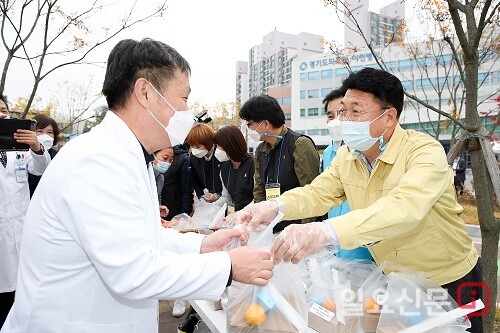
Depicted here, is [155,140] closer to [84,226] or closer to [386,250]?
[84,226]

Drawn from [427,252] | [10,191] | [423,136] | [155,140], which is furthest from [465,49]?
[10,191]

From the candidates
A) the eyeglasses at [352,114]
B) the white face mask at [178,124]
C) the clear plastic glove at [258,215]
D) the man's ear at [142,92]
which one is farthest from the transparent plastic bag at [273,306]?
the eyeglasses at [352,114]

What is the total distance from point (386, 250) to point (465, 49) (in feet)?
4.83

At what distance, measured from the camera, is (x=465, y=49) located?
7.84 ft

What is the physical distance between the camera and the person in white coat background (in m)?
2.92

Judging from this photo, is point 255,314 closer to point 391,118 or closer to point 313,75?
point 391,118

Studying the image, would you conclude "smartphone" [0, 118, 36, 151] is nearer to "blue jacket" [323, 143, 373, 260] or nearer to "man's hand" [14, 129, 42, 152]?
"man's hand" [14, 129, 42, 152]

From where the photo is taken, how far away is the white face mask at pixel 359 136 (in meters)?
2.10

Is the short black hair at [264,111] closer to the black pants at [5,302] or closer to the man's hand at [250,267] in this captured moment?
the man's hand at [250,267]

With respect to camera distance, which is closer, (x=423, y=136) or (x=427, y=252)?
(x=427, y=252)

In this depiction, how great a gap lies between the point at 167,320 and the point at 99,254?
3166 mm

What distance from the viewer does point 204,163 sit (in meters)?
4.48

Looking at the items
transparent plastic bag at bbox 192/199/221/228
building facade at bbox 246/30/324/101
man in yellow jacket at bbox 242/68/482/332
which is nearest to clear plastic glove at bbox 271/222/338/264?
man in yellow jacket at bbox 242/68/482/332

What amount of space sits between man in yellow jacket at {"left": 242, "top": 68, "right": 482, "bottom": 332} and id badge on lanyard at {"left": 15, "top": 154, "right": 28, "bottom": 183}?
2.24 metres
